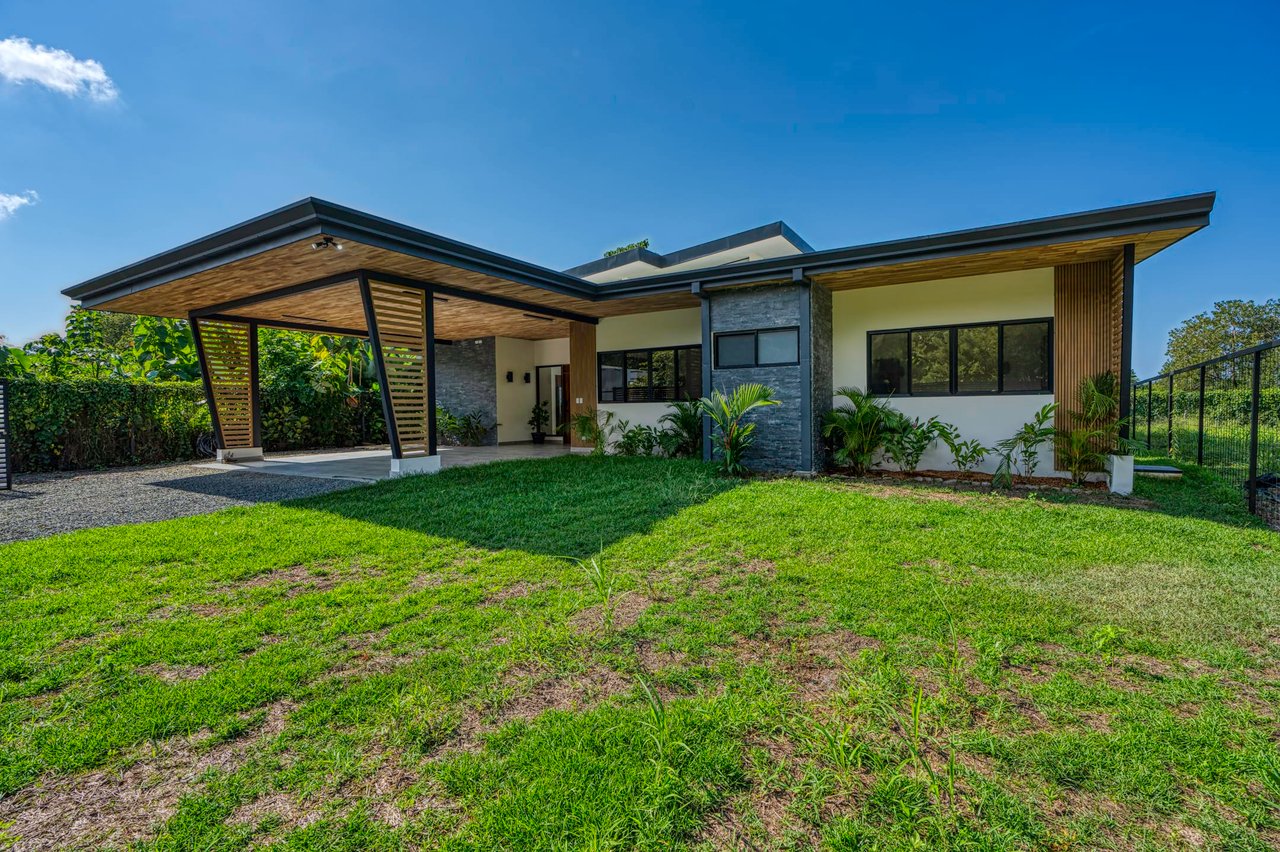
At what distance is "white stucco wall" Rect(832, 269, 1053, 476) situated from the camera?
8.57 metres

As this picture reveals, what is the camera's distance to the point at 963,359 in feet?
29.7

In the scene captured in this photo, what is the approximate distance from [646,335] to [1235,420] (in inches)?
364

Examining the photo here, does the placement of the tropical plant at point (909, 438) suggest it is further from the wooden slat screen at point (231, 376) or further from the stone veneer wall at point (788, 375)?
the wooden slat screen at point (231, 376)

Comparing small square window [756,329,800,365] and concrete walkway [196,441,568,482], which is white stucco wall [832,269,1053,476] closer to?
small square window [756,329,800,365]

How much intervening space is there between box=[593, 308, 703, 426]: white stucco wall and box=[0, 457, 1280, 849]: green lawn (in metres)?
7.15

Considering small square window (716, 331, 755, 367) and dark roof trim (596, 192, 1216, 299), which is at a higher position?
dark roof trim (596, 192, 1216, 299)

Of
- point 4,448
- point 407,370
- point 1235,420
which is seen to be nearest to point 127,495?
point 4,448

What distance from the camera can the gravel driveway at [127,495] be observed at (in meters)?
6.09

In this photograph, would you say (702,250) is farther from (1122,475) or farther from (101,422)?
(101,422)

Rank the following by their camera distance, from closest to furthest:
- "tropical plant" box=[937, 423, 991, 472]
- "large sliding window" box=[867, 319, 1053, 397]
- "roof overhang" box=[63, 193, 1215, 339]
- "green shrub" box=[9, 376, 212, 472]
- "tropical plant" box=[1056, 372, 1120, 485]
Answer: "roof overhang" box=[63, 193, 1215, 339], "tropical plant" box=[1056, 372, 1120, 485], "large sliding window" box=[867, 319, 1053, 397], "tropical plant" box=[937, 423, 991, 472], "green shrub" box=[9, 376, 212, 472]

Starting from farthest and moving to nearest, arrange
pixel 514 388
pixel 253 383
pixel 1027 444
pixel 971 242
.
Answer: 1. pixel 514 388
2. pixel 253 383
3. pixel 1027 444
4. pixel 971 242

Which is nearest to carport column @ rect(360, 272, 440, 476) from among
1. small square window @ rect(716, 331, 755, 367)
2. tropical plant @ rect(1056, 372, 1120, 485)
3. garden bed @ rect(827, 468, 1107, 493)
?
small square window @ rect(716, 331, 755, 367)

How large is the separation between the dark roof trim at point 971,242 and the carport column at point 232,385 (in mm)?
8478

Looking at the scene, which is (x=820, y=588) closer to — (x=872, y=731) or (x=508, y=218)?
(x=872, y=731)
